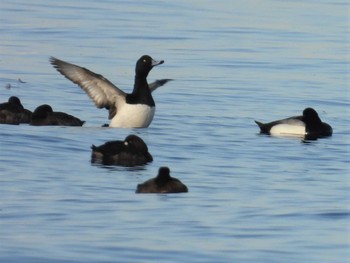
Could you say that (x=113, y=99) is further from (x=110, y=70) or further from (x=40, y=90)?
(x=110, y=70)

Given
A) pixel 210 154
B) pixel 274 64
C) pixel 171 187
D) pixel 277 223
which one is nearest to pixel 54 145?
pixel 210 154

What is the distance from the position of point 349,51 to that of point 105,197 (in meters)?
17.5

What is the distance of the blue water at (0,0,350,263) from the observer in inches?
481

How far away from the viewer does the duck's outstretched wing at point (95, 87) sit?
21.1 m

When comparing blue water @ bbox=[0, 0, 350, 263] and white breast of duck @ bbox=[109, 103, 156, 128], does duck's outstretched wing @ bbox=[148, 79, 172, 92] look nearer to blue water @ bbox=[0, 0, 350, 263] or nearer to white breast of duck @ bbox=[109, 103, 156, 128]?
blue water @ bbox=[0, 0, 350, 263]

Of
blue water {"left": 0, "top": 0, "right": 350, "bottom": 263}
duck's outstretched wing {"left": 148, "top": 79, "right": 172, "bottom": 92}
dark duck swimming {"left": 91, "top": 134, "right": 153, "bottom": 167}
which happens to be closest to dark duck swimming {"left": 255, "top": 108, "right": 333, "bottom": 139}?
blue water {"left": 0, "top": 0, "right": 350, "bottom": 263}

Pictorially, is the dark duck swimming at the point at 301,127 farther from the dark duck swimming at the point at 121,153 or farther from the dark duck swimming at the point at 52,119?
the dark duck swimming at the point at 121,153

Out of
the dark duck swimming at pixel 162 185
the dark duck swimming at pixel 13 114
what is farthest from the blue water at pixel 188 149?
the dark duck swimming at pixel 13 114

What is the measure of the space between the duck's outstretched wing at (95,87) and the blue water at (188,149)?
1.08 feet

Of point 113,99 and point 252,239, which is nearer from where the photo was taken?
point 252,239

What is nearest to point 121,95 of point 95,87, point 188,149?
point 95,87

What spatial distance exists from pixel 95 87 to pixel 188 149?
3.67m

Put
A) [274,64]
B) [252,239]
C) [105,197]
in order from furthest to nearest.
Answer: [274,64]
[105,197]
[252,239]

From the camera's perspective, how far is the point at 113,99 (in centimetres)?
2119
